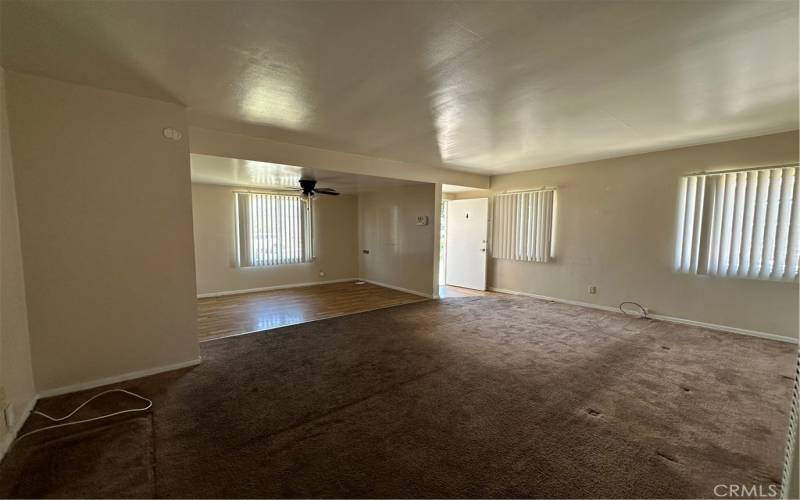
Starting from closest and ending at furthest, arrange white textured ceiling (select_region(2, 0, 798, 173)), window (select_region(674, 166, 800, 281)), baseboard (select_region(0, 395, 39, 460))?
white textured ceiling (select_region(2, 0, 798, 173)), baseboard (select_region(0, 395, 39, 460)), window (select_region(674, 166, 800, 281))

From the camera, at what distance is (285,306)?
5.53m

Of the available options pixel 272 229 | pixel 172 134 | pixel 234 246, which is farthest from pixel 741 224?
pixel 234 246

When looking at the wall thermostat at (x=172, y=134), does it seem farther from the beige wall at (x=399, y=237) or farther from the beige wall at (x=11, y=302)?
the beige wall at (x=399, y=237)

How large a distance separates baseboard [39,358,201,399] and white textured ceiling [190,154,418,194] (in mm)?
2296

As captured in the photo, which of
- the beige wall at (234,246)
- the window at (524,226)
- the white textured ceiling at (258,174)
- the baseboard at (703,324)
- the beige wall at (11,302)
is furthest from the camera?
the beige wall at (234,246)

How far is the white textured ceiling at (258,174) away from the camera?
13.4ft

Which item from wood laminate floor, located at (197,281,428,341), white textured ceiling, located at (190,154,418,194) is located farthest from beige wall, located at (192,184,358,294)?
white textured ceiling, located at (190,154,418,194)

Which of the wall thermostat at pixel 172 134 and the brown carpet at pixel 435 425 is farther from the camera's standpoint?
the wall thermostat at pixel 172 134

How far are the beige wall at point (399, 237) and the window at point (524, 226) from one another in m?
1.62

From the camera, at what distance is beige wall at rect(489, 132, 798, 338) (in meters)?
3.94

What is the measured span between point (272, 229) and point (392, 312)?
3.62 m

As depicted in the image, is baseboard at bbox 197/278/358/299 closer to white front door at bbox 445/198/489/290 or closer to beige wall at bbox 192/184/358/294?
beige wall at bbox 192/184/358/294

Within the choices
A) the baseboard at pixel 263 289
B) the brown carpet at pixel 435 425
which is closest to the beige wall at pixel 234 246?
the baseboard at pixel 263 289

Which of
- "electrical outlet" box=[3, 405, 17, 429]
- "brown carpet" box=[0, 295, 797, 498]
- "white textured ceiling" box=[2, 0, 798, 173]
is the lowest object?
"brown carpet" box=[0, 295, 797, 498]
